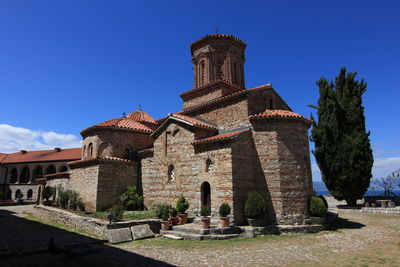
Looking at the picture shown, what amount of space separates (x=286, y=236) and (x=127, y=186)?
9.96m

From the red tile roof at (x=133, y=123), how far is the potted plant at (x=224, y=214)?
373 inches

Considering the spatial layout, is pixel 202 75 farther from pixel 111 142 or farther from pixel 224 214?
pixel 224 214

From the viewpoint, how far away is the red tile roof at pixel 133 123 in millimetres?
17453

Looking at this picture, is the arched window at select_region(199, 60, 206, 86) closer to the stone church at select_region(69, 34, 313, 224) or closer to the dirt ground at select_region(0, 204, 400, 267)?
the stone church at select_region(69, 34, 313, 224)

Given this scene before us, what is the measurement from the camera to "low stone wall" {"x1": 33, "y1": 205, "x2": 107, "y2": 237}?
1082cm

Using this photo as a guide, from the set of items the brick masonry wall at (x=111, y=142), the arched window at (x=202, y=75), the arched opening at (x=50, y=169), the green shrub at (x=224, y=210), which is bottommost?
the green shrub at (x=224, y=210)

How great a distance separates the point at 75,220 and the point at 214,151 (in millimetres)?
7821

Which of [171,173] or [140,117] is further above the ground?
[140,117]

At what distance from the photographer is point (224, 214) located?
11.1 meters

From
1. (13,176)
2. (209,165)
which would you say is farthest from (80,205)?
(13,176)

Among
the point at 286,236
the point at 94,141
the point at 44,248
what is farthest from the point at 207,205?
the point at 94,141

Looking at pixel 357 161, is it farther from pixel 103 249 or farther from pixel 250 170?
pixel 103 249

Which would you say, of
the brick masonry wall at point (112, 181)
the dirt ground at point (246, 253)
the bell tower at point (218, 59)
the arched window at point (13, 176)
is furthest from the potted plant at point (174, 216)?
the arched window at point (13, 176)

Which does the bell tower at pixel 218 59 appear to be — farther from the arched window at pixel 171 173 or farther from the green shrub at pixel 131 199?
the green shrub at pixel 131 199
